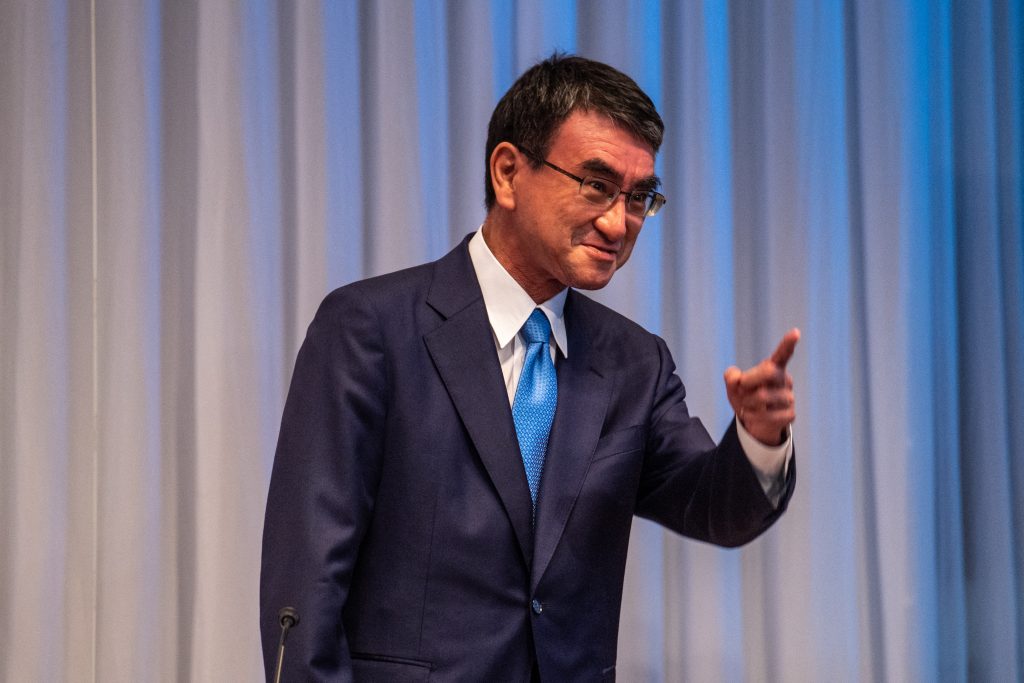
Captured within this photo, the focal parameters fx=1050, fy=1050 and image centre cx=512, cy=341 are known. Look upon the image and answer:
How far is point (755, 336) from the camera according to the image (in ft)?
8.75

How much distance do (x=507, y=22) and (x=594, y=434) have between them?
1291mm

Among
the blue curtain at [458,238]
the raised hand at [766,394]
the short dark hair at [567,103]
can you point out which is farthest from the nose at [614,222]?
the blue curtain at [458,238]

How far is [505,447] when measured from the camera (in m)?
1.60

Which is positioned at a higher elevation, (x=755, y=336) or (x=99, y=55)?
(x=99, y=55)

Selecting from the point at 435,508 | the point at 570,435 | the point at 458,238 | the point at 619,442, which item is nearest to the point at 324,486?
the point at 435,508

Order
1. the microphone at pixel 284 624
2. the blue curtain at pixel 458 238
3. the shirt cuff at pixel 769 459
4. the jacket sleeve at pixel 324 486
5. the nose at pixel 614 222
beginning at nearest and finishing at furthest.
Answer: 1. the microphone at pixel 284 624
2. the jacket sleeve at pixel 324 486
3. the shirt cuff at pixel 769 459
4. the nose at pixel 614 222
5. the blue curtain at pixel 458 238

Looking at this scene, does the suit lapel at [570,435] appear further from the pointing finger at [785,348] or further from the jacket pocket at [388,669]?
the pointing finger at [785,348]

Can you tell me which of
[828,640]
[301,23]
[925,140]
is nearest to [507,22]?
[301,23]

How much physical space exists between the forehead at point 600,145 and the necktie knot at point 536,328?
260 mm

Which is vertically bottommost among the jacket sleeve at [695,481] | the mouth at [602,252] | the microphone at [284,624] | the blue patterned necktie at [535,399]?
the microphone at [284,624]

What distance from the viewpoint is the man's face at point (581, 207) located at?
1.68 meters

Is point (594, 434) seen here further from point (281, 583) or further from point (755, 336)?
point (755, 336)

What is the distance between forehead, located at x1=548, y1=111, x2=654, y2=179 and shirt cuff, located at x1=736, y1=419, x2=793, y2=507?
449mm

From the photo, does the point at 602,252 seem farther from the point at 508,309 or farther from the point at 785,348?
the point at 785,348
